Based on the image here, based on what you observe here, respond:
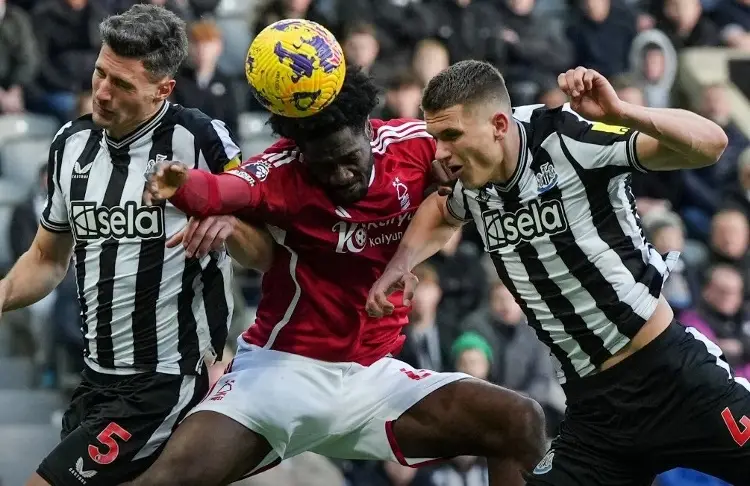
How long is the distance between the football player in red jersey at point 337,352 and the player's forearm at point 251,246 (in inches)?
2.2

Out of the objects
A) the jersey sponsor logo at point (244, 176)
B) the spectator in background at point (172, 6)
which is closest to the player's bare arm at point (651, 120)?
the jersey sponsor logo at point (244, 176)

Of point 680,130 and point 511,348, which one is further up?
point 680,130

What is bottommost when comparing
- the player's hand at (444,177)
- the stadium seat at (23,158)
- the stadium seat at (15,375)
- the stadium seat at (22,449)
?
the stadium seat at (22,449)

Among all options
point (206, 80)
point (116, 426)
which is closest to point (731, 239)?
point (206, 80)

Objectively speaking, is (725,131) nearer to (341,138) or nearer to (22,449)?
(22,449)

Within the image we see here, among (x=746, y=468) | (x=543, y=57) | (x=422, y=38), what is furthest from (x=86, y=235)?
(x=543, y=57)

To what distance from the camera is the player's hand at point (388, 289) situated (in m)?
5.81

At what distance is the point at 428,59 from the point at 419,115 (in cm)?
80

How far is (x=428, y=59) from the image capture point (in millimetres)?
11438

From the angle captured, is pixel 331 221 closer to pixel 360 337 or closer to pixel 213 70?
pixel 360 337

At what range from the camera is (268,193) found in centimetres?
608

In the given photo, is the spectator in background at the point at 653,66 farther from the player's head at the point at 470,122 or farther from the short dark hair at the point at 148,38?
the short dark hair at the point at 148,38

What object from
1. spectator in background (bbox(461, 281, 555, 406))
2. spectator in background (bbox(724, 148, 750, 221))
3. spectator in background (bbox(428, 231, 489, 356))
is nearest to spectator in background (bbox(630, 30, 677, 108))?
spectator in background (bbox(724, 148, 750, 221))

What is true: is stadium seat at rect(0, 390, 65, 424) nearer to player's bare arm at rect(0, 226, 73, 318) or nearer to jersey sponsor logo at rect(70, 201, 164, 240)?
player's bare arm at rect(0, 226, 73, 318)
